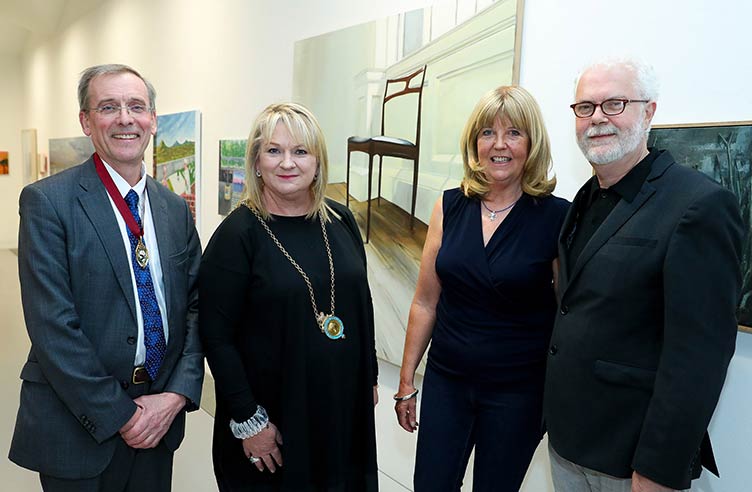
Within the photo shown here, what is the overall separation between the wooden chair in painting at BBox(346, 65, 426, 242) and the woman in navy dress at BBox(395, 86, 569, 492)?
93 centimetres

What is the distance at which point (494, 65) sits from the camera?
2.45 meters

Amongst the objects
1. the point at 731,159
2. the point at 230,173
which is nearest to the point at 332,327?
the point at 731,159

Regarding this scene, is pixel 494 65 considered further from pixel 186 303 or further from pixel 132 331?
pixel 132 331

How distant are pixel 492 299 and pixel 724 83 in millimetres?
984

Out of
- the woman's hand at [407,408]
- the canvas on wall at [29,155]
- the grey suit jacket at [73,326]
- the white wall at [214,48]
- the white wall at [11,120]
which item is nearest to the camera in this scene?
the grey suit jacket at [73,326]

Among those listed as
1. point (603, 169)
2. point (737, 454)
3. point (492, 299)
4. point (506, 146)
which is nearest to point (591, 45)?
point (506, 146)

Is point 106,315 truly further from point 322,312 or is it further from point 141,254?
point 322,312

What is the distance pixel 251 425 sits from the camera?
1730 mm

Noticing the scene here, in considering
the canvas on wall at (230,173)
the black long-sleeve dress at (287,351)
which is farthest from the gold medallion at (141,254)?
the canvas on wall at (230,173)

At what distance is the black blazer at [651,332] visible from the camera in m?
1.29

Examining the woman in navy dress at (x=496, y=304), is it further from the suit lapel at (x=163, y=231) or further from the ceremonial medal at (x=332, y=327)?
the suit lapel at (x=163, y=231)

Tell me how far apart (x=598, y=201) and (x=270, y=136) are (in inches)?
38.9

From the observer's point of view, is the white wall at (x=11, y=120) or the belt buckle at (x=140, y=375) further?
the white wall at (x=11, y=120)

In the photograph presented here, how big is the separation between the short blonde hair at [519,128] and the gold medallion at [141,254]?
1075 millimetres
